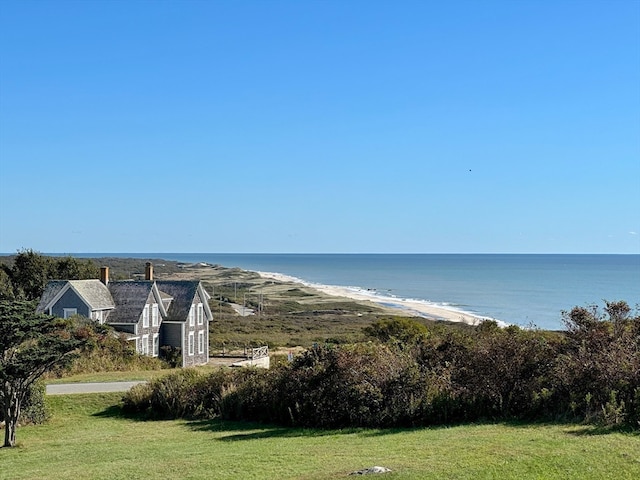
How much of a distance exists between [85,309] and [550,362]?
97.1 ft

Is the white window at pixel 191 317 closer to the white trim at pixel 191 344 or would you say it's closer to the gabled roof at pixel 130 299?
the white trim at pixel 191 344

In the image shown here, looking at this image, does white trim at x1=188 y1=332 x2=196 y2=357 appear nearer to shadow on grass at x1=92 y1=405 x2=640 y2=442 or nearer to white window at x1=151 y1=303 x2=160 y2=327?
white window at x1=151 y1=303 x2=160 y2=327

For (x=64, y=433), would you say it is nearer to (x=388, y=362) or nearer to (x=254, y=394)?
(x=254, y=394)

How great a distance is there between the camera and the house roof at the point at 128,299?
39906 millimetres

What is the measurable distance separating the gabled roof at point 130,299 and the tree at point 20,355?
22.9m

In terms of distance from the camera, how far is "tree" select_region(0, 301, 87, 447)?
15.8m

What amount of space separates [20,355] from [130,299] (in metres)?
25.3

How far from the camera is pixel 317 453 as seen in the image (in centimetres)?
1246

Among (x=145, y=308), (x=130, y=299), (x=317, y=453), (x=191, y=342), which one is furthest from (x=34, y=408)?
(x=191, y=342)

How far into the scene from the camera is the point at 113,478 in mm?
11344

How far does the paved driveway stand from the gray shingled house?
15.4 meters

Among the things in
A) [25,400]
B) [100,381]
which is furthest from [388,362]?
[100,381]

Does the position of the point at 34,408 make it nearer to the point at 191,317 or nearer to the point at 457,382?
the point at 457,382

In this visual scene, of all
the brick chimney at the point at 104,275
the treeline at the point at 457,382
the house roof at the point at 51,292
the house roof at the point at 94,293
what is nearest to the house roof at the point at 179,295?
the brick chimney at the point at 104,275
